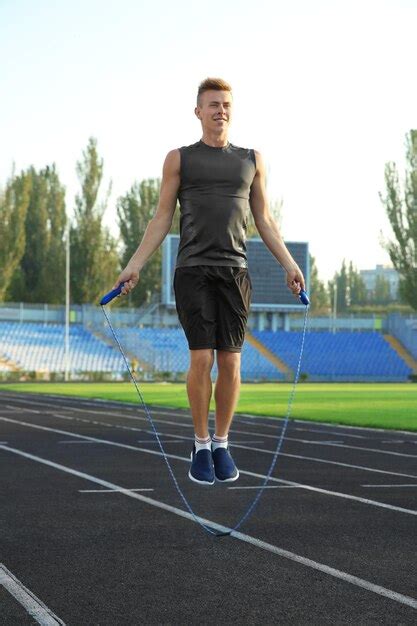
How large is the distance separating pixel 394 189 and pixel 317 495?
66201 millimetres

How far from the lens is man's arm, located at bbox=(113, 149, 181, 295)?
20.6 ft

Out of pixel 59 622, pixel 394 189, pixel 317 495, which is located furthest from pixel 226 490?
pixel 394 189

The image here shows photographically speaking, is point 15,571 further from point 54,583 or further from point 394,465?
point 394,465

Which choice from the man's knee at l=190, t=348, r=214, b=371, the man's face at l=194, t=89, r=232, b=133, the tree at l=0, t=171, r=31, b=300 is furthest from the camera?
the tree at l=0, t=171, r=31, b=300

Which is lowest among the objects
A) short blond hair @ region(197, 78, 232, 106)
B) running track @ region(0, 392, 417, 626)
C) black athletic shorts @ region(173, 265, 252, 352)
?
running track @ region(0, 392, 417, 626)

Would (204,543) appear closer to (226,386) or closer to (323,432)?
(226,386)

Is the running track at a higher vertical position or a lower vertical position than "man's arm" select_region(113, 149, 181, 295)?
lower

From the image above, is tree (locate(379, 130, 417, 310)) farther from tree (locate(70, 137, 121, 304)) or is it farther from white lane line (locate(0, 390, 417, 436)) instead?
white lane line (locate(0, 390, 417, 436))

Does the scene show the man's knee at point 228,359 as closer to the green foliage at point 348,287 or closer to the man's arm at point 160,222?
the man's arm at point 160,222

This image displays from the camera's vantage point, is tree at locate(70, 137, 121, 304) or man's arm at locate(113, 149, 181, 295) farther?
tree at locate(70, 137, 121, 304)

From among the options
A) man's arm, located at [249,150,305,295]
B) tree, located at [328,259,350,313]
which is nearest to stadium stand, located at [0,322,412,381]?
man's arm, located at [249,150,305,295]

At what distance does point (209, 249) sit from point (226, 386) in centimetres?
80

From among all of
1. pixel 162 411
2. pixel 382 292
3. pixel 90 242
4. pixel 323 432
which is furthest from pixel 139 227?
pixel 382 292

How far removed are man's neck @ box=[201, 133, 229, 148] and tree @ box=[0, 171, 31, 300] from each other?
70188 mm
